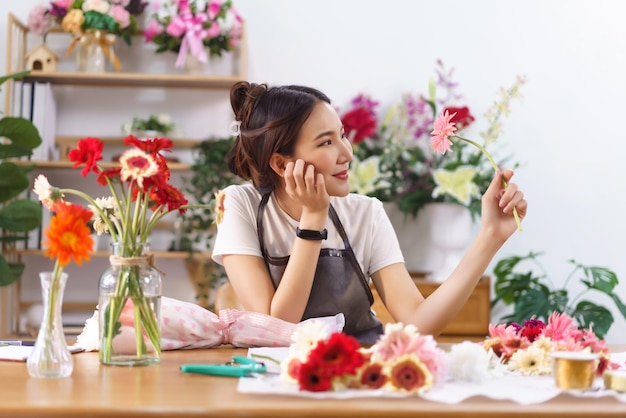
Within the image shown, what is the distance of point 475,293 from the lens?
140 inches

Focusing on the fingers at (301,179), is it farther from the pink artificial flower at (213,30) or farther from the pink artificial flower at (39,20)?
the pink artificial flower at (39,20)

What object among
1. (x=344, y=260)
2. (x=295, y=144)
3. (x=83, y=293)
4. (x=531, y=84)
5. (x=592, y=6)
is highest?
(x=592, y=6)

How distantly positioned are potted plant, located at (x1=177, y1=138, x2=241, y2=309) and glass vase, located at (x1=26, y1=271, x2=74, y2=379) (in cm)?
250

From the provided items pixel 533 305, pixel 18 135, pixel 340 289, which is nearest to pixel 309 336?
pixel 340 289

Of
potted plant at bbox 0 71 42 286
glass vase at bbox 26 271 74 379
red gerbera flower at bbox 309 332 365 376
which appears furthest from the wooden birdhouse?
red gerbera flower at bbox 309 332 365 376

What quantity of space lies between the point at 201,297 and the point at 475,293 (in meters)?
1.23

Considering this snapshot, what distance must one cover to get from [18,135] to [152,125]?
1.98 feet

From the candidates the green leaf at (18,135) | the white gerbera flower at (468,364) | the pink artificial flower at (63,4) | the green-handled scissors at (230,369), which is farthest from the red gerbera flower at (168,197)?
the pink artificial flower at (63,4)

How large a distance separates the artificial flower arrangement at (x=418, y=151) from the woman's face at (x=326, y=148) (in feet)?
5.52

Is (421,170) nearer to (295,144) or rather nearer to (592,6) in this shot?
(592,6)

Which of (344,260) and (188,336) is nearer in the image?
(188,336)

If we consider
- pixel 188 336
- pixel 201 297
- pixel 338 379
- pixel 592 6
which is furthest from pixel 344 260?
pixel 592 6

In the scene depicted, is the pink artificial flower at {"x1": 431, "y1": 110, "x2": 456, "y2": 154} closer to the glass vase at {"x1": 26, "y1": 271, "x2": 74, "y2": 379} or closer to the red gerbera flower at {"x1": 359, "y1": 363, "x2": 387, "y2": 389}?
the red gerbera flower at {"x1": 359, "y1": 363, "x2": 387, "y2": 389}

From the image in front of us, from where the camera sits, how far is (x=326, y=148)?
187 centimetres
